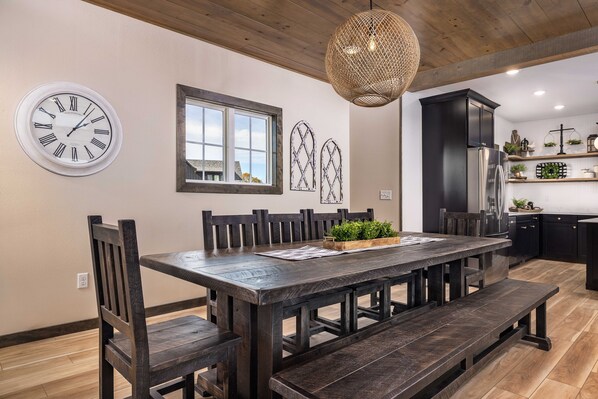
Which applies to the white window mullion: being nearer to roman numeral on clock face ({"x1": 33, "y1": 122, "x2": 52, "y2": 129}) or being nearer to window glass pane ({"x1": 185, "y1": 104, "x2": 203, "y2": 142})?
window glass pane ({"x1": 185, "y1": 104, "x2": 203, "y2": 142})

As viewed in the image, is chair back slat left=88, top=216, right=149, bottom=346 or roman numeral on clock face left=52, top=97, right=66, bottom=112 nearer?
chair back slat left=88, top=216, right=149, bottom=346

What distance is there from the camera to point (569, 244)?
614cm

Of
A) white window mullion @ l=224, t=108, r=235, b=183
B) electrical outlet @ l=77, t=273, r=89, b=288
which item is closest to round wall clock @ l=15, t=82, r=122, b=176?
electrical outlet @ l=77, t=273, r=89, b=288

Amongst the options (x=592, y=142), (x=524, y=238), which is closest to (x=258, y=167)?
(x=524, y=238)

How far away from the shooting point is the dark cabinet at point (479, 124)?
4980 millimetres

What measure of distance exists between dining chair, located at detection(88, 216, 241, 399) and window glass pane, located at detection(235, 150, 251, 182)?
7.95 feet

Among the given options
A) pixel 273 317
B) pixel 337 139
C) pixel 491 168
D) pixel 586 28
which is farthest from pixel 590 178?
pixel 273 317

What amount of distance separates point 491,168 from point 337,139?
2.23 meters

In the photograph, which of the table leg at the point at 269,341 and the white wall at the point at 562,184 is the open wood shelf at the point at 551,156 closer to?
the white wall at the point at 562,184

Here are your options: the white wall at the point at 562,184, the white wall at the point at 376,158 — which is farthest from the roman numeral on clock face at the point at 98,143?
the white wall at the point at 562,184

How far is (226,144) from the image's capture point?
3.91m

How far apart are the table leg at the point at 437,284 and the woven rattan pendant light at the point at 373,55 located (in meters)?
1.35

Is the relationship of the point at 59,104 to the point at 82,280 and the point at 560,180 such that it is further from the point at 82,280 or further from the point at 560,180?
the point at 560,180

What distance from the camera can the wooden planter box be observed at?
6.92 ft
